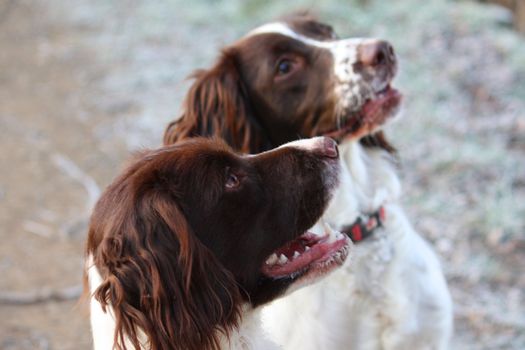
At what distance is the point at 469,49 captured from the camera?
263 inches

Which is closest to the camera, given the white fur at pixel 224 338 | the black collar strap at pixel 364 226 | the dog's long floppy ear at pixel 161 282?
the dog's long floppy ear at pixel 161 282

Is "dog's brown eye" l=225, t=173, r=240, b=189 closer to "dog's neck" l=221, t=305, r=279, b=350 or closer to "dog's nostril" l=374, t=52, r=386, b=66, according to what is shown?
"dog's neck" l=221, t=305, r=279, b=350

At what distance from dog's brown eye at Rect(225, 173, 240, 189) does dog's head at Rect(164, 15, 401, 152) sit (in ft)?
2.47

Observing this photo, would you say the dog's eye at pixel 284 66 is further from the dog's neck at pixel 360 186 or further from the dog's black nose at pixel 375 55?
the dog's neck at pixel 360 186

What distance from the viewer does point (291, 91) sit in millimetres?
3350

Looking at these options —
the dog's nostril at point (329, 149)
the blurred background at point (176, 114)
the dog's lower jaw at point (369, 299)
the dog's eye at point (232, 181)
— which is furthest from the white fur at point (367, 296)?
the blurred background at point (176, 114)

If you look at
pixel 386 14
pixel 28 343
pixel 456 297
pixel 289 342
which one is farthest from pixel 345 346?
pixel 386 14

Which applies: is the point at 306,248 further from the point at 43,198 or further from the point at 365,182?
the point at 43,198

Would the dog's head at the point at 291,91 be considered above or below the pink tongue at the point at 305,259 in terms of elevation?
above

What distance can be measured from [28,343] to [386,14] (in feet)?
15.7

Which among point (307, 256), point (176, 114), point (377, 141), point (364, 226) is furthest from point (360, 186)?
point (176, 114)

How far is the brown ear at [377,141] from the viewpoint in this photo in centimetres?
347

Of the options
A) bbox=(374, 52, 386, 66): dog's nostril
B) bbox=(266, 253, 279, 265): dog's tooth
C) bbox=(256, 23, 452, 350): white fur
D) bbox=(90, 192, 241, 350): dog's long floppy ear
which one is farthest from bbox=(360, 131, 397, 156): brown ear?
bbox=(90, 192, 241, 350): dog's long floppy ear

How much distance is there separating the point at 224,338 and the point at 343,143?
111cm
